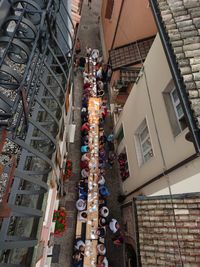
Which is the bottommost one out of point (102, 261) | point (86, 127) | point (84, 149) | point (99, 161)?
point (102, 261)

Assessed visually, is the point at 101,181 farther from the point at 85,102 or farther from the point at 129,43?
the point at 129,43

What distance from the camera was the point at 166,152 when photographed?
7.74 m

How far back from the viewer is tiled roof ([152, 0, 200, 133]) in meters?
5.17

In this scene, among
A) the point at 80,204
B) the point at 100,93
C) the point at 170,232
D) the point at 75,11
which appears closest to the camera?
the point at 170,232

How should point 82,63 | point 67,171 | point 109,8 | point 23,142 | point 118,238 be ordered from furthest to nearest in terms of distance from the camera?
point 82,63, point 109,8, point 67,171, point 118,238, point 23,142

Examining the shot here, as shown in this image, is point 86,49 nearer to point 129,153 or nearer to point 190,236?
point 129,153

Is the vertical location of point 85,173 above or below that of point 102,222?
above

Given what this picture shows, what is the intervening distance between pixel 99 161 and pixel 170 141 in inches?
284

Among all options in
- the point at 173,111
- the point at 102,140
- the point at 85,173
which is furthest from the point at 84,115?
the point at 173,111

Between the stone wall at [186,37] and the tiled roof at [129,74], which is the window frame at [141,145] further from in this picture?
the stone wall at [186,37]

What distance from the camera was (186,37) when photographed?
5.88 meters

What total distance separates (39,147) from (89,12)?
2300 centimetres

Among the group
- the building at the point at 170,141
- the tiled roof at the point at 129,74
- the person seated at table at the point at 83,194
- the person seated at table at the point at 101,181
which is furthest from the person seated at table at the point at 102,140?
the building at the point at 170,141

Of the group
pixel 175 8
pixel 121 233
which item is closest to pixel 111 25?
pixel 175 8
